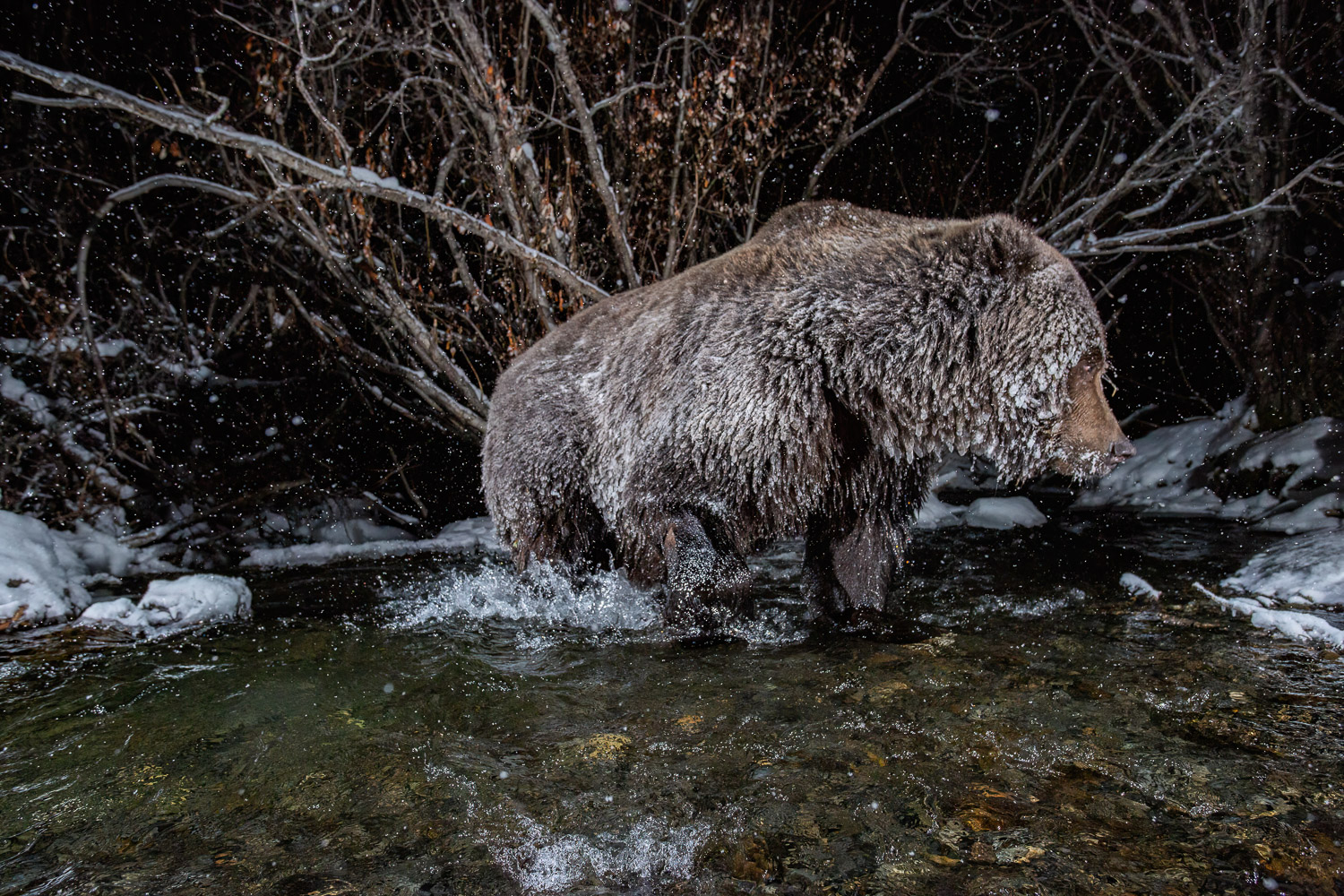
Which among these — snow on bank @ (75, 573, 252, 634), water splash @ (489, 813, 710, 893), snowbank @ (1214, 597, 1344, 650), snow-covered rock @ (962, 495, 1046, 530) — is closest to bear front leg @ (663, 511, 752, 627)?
water splash @ (489, 813, 710, 893)

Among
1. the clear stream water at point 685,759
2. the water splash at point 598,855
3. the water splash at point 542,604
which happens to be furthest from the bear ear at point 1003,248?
the water splash at point 598,855

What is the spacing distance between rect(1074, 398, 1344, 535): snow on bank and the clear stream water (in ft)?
9.84

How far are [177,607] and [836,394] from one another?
3515mm

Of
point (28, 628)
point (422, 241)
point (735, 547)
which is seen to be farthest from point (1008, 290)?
point (422, 241)

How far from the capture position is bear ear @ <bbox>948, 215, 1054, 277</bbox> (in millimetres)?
3006

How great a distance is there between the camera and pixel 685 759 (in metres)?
Result: 2.25

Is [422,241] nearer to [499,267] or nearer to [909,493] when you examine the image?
[499,267]

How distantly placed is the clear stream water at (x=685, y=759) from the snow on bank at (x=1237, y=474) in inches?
118

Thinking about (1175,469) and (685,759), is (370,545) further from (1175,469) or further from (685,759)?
(1175,469)

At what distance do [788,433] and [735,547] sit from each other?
0.59 metres

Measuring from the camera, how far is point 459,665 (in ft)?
10.5

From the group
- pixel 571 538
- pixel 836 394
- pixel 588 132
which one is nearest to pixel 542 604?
pixel 571 538

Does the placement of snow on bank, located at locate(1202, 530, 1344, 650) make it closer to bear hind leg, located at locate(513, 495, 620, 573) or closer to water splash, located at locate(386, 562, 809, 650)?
water splash, located at locate(386, 562, 809, 650)

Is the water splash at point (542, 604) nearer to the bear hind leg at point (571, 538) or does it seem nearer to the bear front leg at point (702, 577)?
the bear hind leg at point (571, 538)
